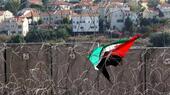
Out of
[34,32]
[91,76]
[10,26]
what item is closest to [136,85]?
[91,76]

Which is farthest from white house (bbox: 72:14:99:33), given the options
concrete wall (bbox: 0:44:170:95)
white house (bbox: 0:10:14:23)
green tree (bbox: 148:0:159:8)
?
green tree (bbox: 148:0:159:8)

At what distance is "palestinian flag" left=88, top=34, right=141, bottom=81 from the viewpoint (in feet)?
9.22

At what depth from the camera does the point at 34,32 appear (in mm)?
4625

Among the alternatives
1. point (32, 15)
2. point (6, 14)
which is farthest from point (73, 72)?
point (6, 14)

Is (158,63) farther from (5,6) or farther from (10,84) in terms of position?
(5,6)

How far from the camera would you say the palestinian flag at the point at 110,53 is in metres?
2.81

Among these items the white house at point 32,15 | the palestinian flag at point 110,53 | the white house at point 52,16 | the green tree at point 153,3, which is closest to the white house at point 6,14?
the white house at point 32,15

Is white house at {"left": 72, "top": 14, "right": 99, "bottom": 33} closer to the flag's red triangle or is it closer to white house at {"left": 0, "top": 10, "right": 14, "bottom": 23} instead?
the flag's red triangle

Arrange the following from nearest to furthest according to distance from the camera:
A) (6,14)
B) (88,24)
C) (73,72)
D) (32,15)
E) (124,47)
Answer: (124,47) < (73,72) < (32,15) < (88,24) < (6,14)

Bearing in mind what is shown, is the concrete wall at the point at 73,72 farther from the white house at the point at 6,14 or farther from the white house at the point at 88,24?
the white house at the point at 6,14

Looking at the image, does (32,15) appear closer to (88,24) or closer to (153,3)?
(88,24)

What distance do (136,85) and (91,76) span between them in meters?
0.32

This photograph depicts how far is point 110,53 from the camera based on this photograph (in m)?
2.84

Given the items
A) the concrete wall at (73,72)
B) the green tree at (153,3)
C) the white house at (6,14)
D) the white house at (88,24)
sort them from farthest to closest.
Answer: the green tree at (153,3), the white house at (6,14), the white house at (88,24), the concrete wall at (73,72)
